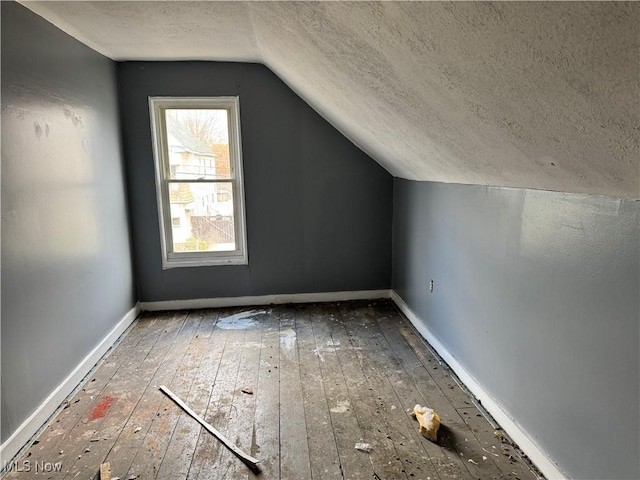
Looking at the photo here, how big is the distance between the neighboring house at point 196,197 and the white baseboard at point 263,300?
0.52m

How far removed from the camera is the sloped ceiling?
0.88 metres

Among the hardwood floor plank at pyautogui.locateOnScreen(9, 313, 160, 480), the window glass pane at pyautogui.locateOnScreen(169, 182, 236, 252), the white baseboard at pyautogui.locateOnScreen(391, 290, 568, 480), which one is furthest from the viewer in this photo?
the window glass pane at pyautogui.locateOnScreen(169, 182, 236, 252)

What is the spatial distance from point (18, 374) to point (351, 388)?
174 centimetres

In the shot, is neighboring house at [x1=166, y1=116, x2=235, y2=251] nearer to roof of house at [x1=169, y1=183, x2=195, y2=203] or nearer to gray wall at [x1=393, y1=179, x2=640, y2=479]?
roof of house at [x1=169, y1=183, x2=195, y2=203]

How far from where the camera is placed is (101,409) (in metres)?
2.31

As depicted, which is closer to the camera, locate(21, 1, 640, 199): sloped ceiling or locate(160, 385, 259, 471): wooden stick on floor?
locate(21, 1, 640, 199): sloped ceiling

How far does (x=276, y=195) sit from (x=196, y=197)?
2.44ft

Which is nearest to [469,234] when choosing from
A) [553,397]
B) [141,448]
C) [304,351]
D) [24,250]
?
[553,397]

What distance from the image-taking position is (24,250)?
206cm

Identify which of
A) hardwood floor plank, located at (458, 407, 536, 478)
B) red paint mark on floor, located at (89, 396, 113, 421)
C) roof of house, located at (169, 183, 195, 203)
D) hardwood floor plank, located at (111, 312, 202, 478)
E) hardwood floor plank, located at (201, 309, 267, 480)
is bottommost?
red paint mark on floor, located at (89, 396, 113, 421)

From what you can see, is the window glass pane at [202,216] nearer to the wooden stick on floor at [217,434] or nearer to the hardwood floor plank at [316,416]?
the hardwood floor plank at [316,416]

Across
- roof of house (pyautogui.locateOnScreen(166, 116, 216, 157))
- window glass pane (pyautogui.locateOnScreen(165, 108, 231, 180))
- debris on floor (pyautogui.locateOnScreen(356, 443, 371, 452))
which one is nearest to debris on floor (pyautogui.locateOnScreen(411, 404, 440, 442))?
debris on floor (pyautogui.locateOnScreen(356, 443, 371, 452))

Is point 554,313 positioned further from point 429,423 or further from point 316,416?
point 316,416

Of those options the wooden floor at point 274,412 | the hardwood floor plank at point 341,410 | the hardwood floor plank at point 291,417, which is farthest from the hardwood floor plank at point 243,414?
the hardwood floor plank at point 341,410
